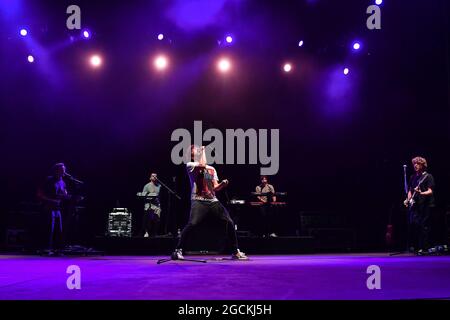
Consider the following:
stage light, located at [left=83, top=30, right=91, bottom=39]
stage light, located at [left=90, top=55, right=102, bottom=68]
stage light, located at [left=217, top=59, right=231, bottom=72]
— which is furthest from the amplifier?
stage light, located at [left=217, top=59, right=231, bottom=72]

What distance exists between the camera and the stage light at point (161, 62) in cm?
1428

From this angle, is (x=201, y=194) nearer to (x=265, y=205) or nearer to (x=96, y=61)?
(x=265, y=205)

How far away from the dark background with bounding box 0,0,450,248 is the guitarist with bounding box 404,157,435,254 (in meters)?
3.87

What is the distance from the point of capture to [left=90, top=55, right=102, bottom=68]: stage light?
14.0 metres

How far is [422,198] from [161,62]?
8.07 meters

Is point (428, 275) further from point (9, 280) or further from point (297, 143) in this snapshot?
point (297, 143)

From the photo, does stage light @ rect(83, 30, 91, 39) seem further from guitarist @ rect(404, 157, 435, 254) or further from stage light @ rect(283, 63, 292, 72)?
guitarist @ rect(404, 157, 435, 254)

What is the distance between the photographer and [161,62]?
14312mm

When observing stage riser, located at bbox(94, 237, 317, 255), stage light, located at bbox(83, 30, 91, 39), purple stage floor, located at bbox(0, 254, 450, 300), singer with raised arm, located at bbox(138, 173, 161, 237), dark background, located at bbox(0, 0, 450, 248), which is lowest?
stage riser, located at bbox(94, 237, 317, 255)

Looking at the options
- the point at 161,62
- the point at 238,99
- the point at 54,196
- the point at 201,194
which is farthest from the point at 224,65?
the point at 201,194

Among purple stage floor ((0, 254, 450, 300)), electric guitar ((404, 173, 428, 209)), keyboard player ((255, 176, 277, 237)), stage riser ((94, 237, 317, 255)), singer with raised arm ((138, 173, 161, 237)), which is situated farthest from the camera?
singer with raised arm ((138, 173, 161, 237))

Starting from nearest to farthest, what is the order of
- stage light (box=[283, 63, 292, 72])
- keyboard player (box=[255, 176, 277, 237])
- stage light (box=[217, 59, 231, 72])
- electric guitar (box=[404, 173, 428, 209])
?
electric guitar (box=[404, 173, 428, 209]), keyboard player (box=[255, 176, 277, 237]), stage light (box=[217, 59, 231, 72]), stage light (box=[283, 63, 292, 72])
